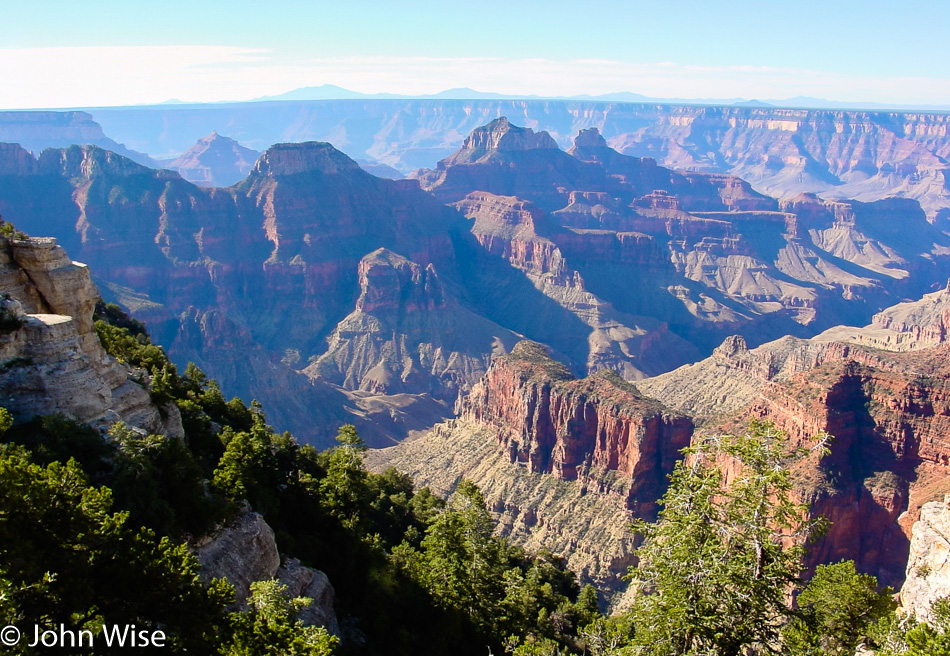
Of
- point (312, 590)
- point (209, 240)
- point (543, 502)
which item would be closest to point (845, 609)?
point (312, 590)

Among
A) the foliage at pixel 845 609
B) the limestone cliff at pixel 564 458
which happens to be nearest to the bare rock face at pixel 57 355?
the foliage at pixel 845 609

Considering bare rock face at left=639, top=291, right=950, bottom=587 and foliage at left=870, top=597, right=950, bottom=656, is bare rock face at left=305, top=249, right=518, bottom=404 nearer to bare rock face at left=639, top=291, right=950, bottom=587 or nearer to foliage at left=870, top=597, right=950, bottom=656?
bare rock face at left=639, top=291, right=950, bottom=587

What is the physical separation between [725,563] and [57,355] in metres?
26.6

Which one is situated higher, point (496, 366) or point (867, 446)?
point (867, 446)

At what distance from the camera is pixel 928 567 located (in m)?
25.1

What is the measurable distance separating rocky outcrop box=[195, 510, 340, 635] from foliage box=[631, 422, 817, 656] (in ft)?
51.6

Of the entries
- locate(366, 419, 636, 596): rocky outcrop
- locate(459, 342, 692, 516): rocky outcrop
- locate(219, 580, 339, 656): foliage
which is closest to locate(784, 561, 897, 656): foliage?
locate(219, 580, 339, 656): foliage

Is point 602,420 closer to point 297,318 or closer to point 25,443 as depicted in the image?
point 25,443

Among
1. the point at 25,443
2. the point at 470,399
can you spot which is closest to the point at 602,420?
the point at 470,399

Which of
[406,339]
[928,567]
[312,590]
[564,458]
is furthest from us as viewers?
[406,339]

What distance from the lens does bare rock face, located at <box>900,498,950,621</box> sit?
23.9 m

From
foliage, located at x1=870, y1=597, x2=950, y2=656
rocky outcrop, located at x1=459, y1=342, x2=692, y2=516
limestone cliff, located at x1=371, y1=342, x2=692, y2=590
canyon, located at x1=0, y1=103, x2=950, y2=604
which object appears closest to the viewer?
foliage, located at x1=870, y1=597, x2=950, y2=656

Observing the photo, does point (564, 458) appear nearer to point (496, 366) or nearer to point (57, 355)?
point (496, 366)

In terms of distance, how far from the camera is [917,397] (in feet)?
221
